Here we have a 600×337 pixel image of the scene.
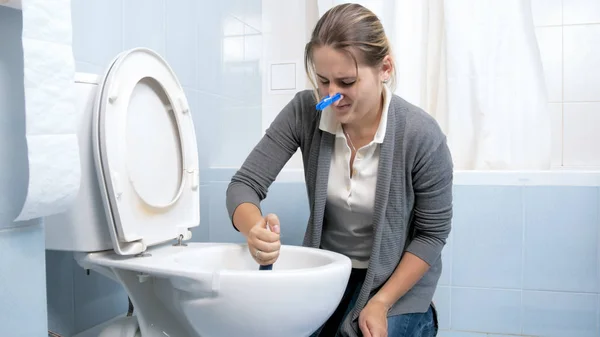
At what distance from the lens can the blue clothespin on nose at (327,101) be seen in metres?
1.01

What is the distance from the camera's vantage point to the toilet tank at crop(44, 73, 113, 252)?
0.95 meters

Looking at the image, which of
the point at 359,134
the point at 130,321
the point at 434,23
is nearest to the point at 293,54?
the point at 434,23

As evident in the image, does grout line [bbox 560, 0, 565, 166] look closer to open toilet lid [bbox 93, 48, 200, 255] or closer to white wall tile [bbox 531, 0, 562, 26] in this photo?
white wall tile [bbox 531, 0, 562, 26]

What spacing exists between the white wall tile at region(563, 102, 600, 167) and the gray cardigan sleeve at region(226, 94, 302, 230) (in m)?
1.20

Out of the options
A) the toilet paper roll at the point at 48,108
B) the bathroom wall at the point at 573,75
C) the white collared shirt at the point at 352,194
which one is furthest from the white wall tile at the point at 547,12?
the toilet paper roll at the point at 48,108

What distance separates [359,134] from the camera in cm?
118

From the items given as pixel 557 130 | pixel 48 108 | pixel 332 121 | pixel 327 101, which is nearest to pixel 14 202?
pixel 48 108

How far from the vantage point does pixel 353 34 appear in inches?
40.2

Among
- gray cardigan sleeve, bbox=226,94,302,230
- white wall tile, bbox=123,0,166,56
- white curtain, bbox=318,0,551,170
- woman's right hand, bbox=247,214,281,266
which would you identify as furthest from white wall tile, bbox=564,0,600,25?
woman's right hand, bbox=247,214,281,266

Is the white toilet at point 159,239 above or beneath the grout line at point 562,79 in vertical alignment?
beneath

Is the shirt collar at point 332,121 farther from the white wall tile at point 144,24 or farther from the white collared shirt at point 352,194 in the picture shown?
the white wall tile at point 144,24

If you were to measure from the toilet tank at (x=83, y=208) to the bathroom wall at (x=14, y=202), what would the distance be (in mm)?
231

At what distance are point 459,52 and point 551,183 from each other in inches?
18.8

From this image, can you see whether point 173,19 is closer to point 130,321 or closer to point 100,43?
point 100,43
